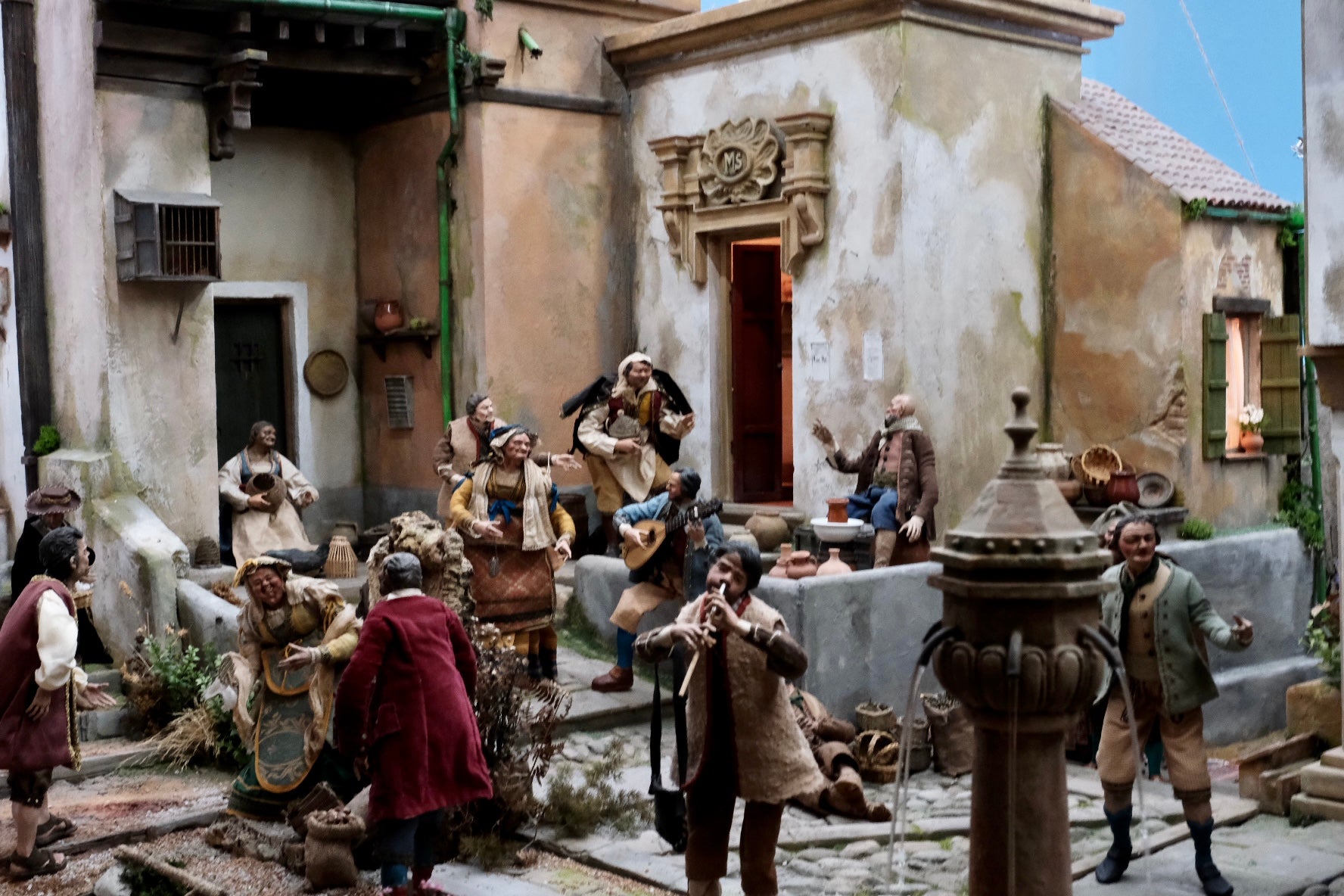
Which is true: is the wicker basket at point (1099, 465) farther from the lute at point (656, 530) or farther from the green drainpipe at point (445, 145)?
the green drainpipe at point (445, 145)

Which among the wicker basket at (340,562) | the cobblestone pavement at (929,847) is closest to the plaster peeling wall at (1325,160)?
the cobblestone pavement at (929,847)

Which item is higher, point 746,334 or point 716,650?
point 746,334

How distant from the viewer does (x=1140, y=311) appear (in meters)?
12.4

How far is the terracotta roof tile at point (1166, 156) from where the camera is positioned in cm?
1226

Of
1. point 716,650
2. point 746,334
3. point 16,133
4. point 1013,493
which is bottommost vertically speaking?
point 716,650

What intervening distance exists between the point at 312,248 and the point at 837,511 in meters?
5.64

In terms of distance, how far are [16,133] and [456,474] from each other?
14.0 feet

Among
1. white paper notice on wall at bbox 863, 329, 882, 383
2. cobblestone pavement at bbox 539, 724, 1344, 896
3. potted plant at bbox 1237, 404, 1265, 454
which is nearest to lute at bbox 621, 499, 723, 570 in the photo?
cobblestone pavement at bbox 539, 724, 1344, 896

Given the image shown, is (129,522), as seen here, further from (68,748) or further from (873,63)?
(873,63)

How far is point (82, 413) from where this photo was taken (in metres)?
11.4

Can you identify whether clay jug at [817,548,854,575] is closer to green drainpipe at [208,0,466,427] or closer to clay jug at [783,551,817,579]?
clay jug at [783,551,817,579]

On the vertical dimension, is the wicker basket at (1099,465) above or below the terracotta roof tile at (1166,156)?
below

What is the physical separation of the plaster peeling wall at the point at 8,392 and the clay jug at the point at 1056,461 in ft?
25.6

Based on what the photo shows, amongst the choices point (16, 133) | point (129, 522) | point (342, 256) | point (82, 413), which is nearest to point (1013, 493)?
point (129, 522)
